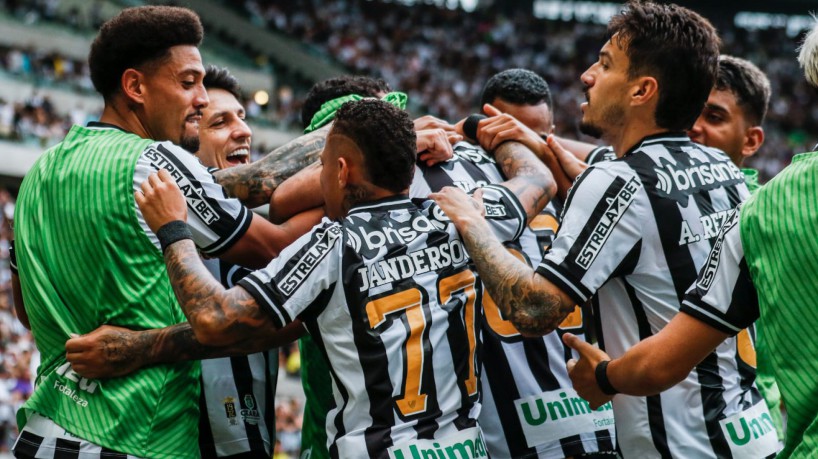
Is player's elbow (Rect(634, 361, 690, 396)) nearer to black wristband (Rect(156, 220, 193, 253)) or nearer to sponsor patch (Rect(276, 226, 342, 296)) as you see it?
sponsor patch (Rect(276, 226, 342, 296))

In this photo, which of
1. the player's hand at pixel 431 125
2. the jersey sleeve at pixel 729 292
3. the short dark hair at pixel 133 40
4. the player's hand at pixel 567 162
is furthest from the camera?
the player's hand at pixel 431 125

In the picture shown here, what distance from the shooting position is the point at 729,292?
3.02m

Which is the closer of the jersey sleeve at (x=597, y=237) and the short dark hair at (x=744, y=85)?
the jersey sleeve at (x=597, y=237)

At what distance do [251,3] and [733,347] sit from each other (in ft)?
110

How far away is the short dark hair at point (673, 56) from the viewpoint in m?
3.74

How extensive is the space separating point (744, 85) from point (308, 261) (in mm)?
2768

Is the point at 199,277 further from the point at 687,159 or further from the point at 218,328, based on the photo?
the point at 687,159

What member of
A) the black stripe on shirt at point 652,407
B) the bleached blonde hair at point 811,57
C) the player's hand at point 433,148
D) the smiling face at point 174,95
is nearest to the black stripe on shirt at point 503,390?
the black stripe on shirt at point 652,407

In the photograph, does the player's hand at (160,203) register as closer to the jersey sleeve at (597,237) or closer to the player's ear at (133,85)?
the player's ear at (133,85)

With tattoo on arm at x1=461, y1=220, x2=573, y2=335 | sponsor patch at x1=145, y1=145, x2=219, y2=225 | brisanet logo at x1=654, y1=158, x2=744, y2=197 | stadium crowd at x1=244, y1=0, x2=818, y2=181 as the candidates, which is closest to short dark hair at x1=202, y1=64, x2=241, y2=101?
sponsor patch at x1=145, y1=145, x2=219, y2=225

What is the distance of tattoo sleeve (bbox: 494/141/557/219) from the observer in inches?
166

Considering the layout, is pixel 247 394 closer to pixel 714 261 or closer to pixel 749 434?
pixel 749 434

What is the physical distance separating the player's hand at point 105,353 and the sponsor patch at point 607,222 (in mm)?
1721

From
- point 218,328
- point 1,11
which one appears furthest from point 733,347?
point 1,11
